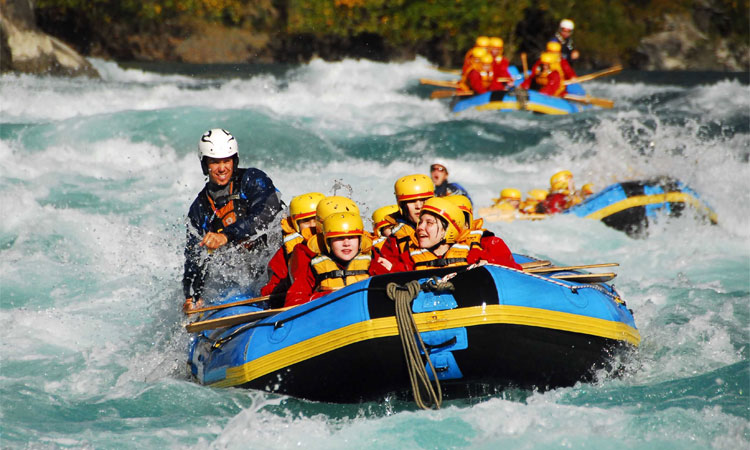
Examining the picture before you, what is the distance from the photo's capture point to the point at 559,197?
1052 centimetres

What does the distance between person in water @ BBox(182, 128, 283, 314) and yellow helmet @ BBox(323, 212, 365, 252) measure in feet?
4.11

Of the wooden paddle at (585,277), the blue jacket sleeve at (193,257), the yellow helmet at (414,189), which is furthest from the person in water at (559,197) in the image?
the blue jacket sleeve at (193,257)

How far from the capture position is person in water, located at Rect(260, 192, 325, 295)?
5.87 metres

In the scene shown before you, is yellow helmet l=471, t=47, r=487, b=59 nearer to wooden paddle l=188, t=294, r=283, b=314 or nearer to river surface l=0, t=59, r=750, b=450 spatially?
river surface l=0, t=59, r=750, b=450

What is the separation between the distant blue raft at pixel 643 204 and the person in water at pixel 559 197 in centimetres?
47

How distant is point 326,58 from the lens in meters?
26.6

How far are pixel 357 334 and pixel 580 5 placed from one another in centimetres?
2453

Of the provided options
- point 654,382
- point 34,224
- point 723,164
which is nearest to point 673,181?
point 723,164

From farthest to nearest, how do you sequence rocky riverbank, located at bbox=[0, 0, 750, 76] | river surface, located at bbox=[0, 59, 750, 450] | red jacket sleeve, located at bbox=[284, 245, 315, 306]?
rocky riverbank, located at bbox=[0, 0, 750, 76] < red jacket sleeve, located at bbox=[284, 245, 315, 306] < river surface, located at bbox=[0, 59, 750, 450]

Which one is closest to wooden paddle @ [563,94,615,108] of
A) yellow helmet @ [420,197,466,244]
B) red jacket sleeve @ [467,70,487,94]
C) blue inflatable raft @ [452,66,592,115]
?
blue inflatable raft @ [452,66,592,115]

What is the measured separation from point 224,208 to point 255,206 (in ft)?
0.76

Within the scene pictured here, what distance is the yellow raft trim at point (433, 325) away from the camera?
4.61m

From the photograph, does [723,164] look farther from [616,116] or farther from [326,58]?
[326,58]

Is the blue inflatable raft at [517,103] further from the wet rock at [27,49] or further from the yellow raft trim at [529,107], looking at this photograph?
the wet rock at [27,49]
